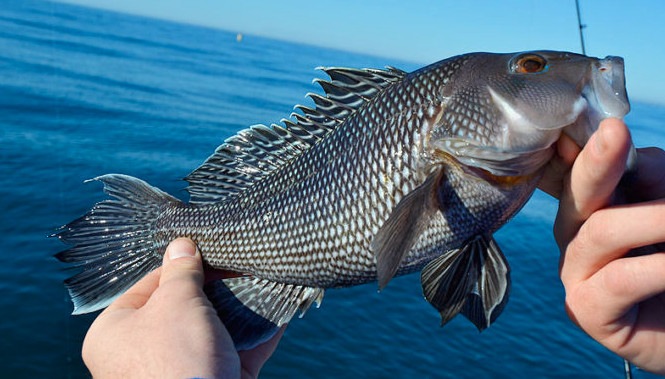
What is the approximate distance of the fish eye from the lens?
Result: 2438 mm

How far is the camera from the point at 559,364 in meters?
7.82

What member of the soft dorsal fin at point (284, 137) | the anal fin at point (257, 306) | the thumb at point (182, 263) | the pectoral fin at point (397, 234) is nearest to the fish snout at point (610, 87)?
the pectoral fin at point (397, 234)

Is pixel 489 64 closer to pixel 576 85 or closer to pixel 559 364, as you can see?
pixel 576 85

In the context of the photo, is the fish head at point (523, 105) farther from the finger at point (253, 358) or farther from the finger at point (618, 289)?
the finger at point (253, 358)

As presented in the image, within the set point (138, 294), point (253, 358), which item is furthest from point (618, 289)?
point (138, 294)

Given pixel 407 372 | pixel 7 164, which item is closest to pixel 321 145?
pixel 407 372

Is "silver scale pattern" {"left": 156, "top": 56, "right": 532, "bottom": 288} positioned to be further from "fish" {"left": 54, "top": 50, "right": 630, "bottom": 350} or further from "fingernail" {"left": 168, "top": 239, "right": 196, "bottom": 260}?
"fingernail" {"left": 168, "top": 239, "right": 196, "bottom": 260}

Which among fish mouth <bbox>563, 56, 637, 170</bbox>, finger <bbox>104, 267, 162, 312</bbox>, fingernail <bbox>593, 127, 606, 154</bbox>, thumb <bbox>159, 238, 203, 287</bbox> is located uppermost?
fish mouth <bbox>563, 56, 637, 170</bbox>

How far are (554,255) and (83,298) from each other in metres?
11.1

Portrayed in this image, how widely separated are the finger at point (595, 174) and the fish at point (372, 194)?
0.63 ft

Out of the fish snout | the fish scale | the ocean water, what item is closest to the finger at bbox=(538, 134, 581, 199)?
the fish snout

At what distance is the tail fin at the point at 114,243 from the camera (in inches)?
122

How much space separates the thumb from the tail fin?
0.77ft

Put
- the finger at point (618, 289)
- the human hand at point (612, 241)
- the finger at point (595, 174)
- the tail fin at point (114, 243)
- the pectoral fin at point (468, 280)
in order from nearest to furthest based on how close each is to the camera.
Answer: the finger at point (595, 174)
the human hand at point (612, 241)
the finger at point (618, 289)
the pectoral fin at point (468, 280)
the tail fin at point (114, 243)
